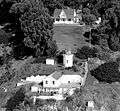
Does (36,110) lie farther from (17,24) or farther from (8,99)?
(17,24)

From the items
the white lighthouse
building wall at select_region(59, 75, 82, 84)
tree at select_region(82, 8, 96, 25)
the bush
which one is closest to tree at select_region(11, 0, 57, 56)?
the bush

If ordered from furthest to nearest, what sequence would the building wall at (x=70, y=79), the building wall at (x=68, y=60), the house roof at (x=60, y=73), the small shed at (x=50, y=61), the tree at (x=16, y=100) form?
the small shed at (x=50, y=61) < the building wall at (x=68, y=60) < the building wall at (x=70, y=79) < the house roof at (x=60, y=73) < the tree at (x=16, y=100)

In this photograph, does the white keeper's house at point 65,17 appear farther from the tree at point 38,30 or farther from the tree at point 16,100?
the tree at point 16,100

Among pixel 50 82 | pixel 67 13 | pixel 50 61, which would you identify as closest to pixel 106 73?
pixel 50 61

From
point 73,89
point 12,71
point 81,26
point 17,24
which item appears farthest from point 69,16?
point 73,89

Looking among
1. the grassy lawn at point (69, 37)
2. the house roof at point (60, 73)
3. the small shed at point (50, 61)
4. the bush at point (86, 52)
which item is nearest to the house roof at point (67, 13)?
the grassy lawn at point (69, 37)

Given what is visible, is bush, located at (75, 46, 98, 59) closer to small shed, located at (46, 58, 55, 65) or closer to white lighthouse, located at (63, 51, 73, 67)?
white lighthouse, located at (63, 51, 73, 67)
